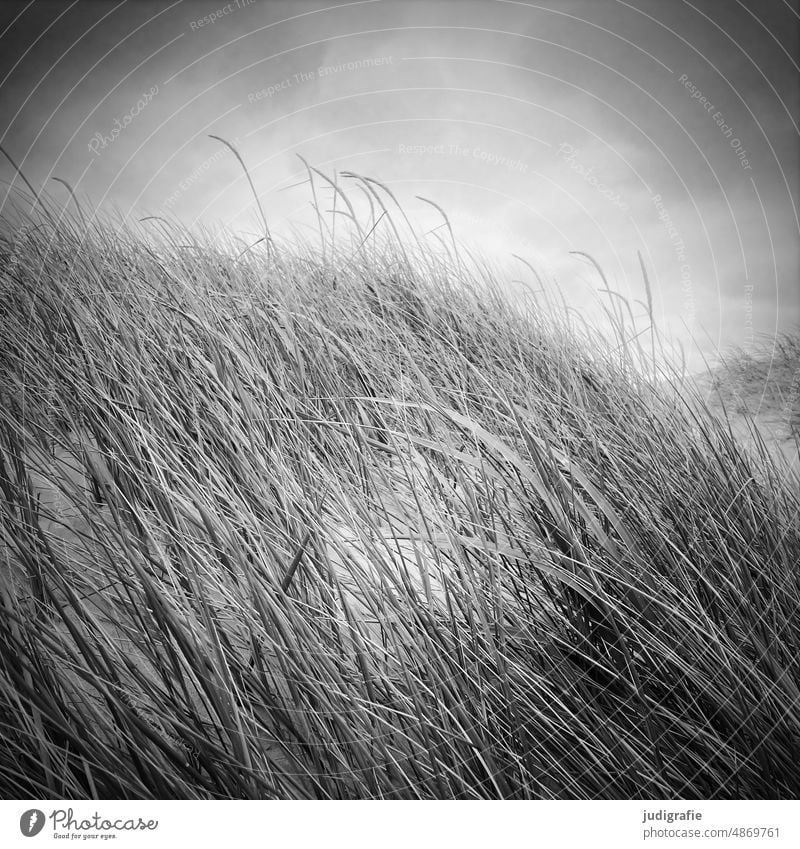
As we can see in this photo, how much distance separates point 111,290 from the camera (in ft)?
4.20

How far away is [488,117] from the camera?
1146 millimetres

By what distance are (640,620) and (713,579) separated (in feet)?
0.54

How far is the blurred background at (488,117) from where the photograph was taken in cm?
109

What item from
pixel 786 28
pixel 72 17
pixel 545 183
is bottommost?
pixel 545 183

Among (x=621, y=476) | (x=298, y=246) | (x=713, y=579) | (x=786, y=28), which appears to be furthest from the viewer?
(x=298, y=246)

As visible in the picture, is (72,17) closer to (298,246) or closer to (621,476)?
(298,246)

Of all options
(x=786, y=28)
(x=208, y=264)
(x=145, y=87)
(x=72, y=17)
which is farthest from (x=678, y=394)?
(x=72, y=17)

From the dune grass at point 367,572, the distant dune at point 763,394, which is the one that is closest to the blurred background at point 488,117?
the distant dune at point 763,394

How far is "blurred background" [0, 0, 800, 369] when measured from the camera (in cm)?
109
